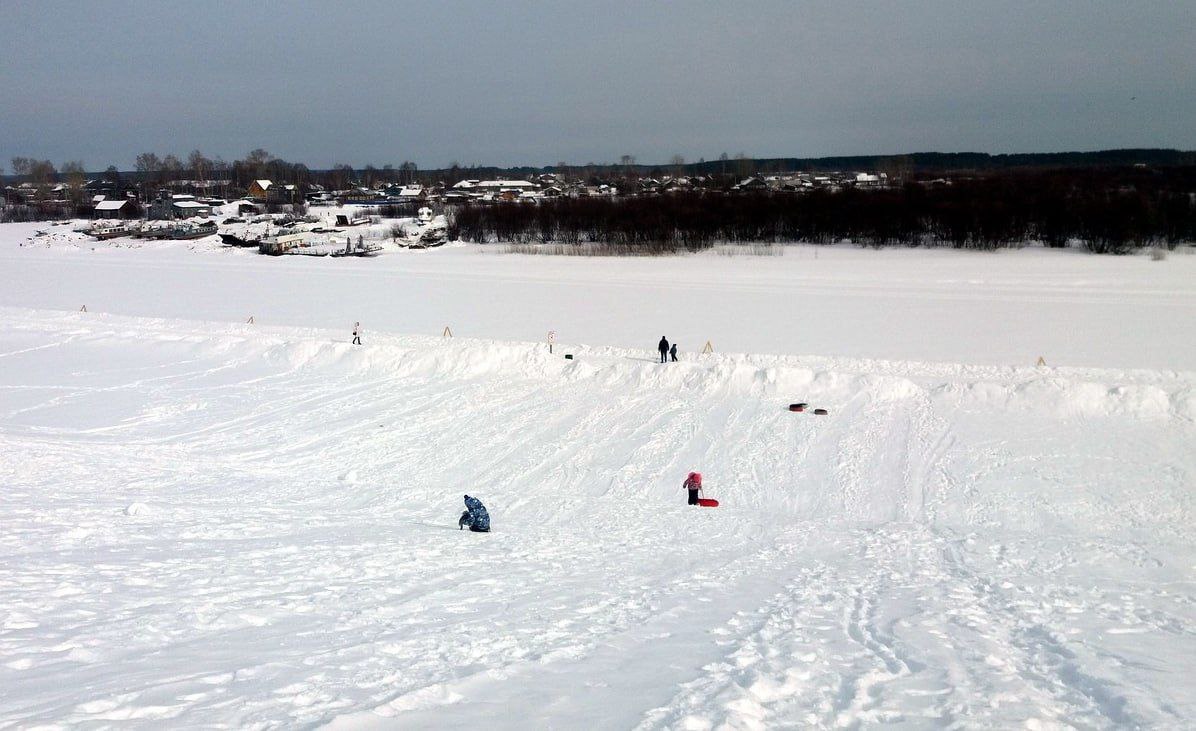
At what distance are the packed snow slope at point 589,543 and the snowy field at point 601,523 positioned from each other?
6 centimetres

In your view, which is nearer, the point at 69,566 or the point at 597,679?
the point at 597,679

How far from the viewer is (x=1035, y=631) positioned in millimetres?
8461

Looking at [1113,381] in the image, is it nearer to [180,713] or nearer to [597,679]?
[597,679]

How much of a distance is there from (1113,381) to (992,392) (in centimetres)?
376

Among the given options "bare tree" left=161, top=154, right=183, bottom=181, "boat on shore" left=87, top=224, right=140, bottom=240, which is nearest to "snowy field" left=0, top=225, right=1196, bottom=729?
"boat on shore" left=87, top=224, right=140, bottom=240

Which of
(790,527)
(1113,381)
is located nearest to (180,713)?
(790,527)

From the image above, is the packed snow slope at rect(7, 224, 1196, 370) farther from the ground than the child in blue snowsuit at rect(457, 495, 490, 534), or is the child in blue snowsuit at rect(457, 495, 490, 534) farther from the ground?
the packed snow slope at rect(7, 224, 1196, 370)

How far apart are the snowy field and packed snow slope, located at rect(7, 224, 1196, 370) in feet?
1.71

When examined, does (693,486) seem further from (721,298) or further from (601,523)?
(721,298)

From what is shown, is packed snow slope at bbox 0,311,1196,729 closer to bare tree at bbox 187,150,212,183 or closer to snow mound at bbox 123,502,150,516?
snow mound at bbox 123,502,150,516

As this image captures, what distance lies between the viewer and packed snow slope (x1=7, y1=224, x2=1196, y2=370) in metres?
27.9

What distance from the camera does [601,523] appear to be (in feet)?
44.3

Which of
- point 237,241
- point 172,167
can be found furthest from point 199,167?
point 237,241

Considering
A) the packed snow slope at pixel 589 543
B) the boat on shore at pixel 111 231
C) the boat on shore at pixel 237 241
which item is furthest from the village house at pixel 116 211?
the packed snow slope at pixel 589 543
